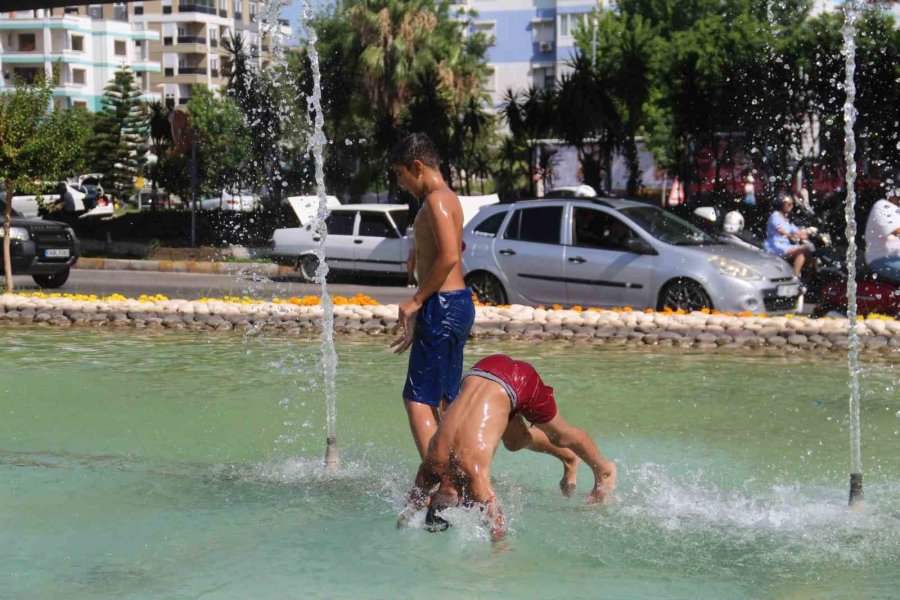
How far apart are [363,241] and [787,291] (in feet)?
30.5

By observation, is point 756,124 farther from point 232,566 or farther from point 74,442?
point 232,566

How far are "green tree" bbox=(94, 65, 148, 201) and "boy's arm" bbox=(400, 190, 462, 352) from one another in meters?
46.5

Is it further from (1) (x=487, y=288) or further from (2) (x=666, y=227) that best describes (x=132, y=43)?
(2) (x=666, y=227)

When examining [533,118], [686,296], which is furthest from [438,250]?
[533,118]

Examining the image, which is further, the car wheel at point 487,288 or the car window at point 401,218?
the car window at point 401,218

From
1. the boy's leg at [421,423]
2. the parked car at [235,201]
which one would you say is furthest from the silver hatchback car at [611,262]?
the parked car at [235,201]

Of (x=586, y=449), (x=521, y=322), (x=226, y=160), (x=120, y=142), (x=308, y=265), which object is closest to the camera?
(x=586, y=449)

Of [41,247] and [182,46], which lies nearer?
[41,247]

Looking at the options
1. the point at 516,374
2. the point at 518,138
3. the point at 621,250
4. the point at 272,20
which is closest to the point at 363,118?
the point at 518,138

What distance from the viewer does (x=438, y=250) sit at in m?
6.23

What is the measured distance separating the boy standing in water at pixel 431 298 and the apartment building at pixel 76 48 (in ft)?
279

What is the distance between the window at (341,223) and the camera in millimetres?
22031

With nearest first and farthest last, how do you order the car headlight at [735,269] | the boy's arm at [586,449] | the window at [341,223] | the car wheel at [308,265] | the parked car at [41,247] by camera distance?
the boy's arm at [586,449] → the car headlight at [735,269] → the parked car at [41,247] → the window at [341,223] → the car wheel at [308,265]

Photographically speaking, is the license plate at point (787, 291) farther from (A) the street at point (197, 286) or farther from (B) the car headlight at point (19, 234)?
(B) the car headlight at point (19, 234)
